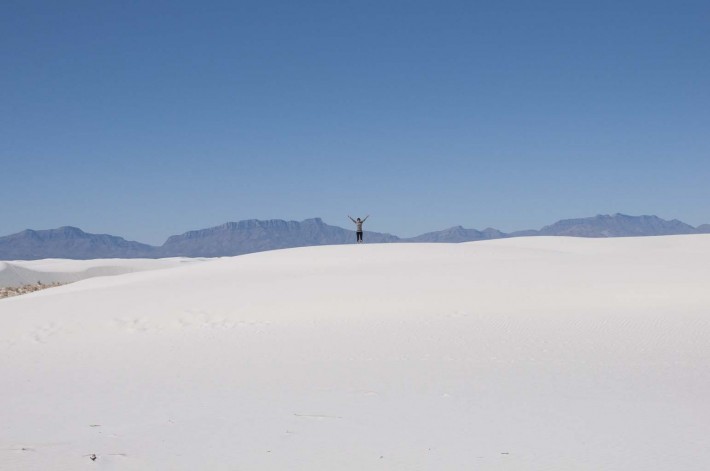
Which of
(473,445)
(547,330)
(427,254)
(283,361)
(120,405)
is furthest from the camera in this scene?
(427,254)

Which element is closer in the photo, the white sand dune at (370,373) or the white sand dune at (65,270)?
the white sand dune at (370,373)

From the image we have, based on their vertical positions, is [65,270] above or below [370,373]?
above

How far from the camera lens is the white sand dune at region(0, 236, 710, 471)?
16.1 ft

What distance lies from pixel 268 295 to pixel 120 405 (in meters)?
7.81

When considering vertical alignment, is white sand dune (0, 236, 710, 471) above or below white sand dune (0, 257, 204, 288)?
below

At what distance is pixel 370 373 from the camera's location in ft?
25.5

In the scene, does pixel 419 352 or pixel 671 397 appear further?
pixel 419 352

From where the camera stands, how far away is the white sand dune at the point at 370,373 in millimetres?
4910

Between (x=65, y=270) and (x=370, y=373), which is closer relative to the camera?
(x=370, y=373)

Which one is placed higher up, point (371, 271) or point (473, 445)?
point (371, 271)

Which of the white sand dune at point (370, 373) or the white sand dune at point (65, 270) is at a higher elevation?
the white sand dune at point (65, 270)

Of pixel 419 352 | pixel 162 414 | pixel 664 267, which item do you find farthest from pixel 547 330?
pixel 664 267

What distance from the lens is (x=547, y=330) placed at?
10.2 meters

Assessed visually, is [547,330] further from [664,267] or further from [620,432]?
[664,267]
